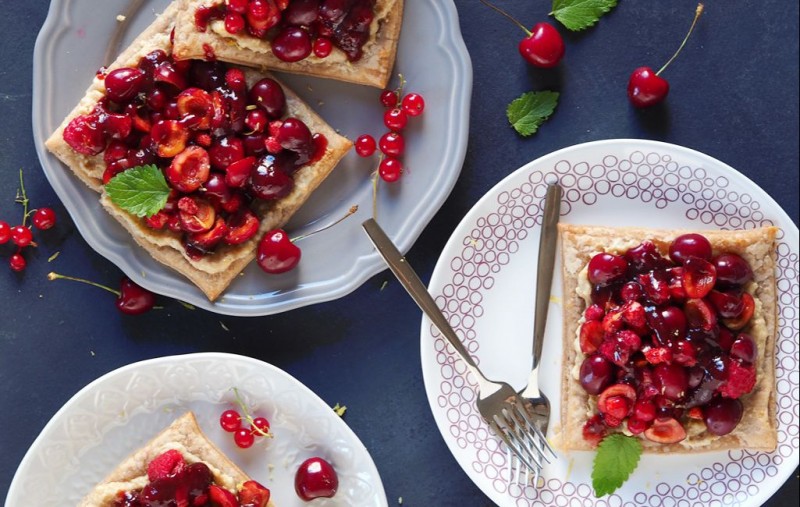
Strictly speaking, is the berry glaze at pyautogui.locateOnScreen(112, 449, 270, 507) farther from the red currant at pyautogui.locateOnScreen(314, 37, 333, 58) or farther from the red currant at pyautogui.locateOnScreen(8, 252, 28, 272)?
the red currant at pyautogui.locateOnScreen(314, 37, 333, 58)

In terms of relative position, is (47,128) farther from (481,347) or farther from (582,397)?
(582,397)

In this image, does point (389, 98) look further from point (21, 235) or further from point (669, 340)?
point (21, 235)

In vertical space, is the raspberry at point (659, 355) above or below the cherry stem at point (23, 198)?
below

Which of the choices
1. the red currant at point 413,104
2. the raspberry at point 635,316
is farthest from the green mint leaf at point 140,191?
the raspberry at point 635,316

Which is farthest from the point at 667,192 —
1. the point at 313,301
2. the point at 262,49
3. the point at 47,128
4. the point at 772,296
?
the point at 47,128

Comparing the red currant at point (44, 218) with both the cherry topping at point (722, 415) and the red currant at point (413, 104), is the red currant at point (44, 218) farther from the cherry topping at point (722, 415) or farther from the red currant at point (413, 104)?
the cherry topping at point (722, 415)

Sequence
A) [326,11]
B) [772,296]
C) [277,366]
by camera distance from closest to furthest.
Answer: [326,11] → [772,296] → [277,366]

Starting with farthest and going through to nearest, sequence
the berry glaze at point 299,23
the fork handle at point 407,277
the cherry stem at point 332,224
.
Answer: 1. the cherry stem at point 332,224
2. the fork handle at point 407,277
3. the berry glaze at point 299,23
